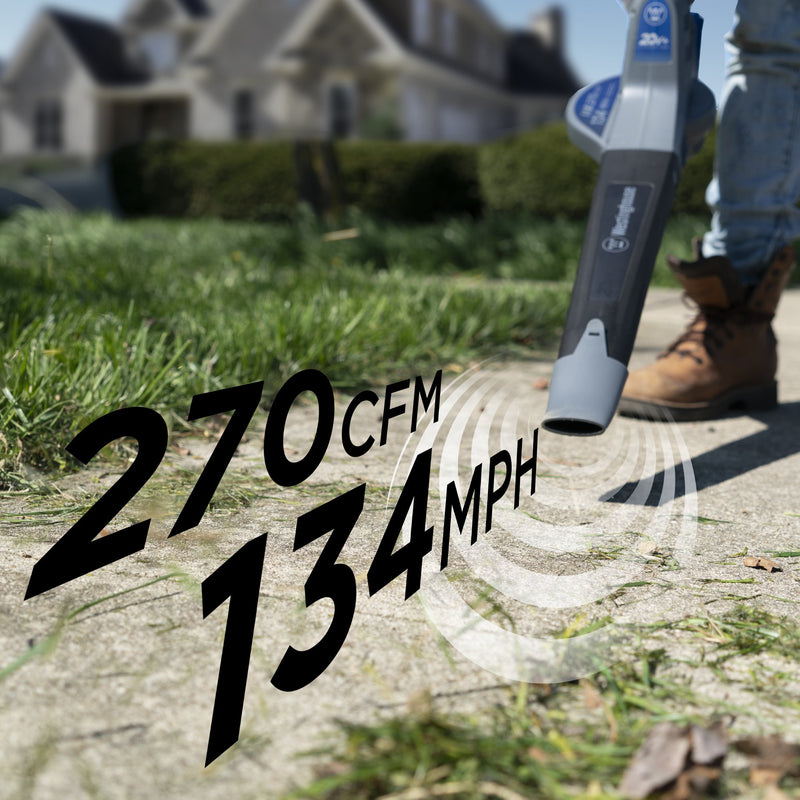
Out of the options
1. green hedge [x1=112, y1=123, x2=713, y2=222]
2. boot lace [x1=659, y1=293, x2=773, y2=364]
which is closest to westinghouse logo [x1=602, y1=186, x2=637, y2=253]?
boot lace [x1=659, y1=293, x2=773, y2=364]

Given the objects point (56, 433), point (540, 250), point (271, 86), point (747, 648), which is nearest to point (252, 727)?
point (747, 648)

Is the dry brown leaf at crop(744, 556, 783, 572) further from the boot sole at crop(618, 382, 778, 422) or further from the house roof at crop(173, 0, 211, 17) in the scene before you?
the house roof at crop(173, 0, 211, 17)

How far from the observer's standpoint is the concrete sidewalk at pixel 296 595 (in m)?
0.84

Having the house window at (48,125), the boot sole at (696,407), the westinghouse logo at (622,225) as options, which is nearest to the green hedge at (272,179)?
the boot sole at (696,407)

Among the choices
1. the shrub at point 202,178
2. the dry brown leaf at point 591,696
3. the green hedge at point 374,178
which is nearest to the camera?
the dry brown leaf at point 591,696

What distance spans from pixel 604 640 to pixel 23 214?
694 centimetres

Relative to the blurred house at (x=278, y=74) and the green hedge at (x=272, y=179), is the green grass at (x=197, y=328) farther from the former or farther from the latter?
the blurred house at (x=278, y=74)

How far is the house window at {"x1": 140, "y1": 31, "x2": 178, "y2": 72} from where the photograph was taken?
29031mm

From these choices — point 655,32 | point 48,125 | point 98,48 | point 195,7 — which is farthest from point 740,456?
point 98,48

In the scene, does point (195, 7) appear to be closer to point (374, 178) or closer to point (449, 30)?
point (449, 30)

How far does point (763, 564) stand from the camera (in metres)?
1.34

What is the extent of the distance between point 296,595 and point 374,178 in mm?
11461

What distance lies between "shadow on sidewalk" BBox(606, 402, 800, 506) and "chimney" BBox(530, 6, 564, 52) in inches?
1242

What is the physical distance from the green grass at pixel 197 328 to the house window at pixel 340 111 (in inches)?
800
